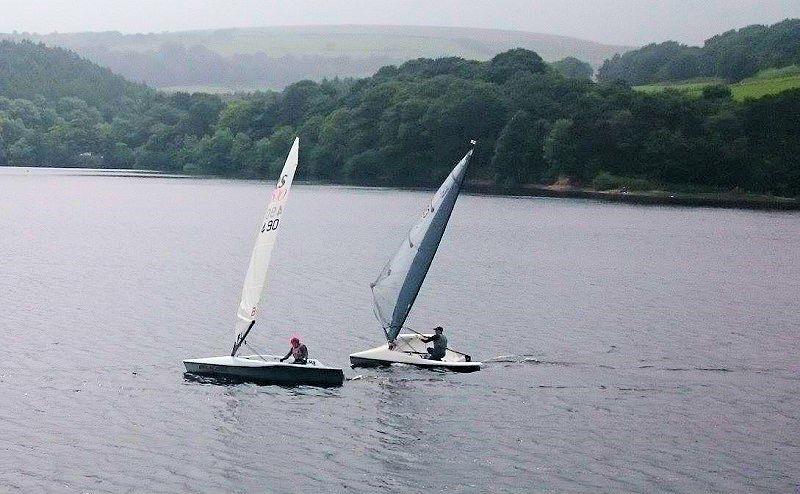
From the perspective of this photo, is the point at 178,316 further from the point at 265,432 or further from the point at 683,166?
the point at 683,166

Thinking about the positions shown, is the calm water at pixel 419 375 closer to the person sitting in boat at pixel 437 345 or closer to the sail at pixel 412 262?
the person sitting in boat at pixel 437 345

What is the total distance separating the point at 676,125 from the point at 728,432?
154477mm

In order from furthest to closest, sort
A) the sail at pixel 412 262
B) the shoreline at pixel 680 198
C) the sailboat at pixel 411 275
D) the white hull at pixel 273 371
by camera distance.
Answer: the shoreline at pixel 680 198 → the sail at pixel 412 262 → the sailboat at pixel 411 275 → the white hull at pixel 273 371

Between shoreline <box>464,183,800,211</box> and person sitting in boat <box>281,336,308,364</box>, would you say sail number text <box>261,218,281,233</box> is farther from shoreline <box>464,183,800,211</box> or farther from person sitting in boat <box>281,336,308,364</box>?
shoreline <box>464,183,800,211</box>

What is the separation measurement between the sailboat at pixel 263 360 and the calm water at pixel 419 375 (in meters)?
0.70

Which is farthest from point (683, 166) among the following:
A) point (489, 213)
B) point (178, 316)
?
point (178, 316)

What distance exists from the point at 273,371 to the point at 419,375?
6.46 metres

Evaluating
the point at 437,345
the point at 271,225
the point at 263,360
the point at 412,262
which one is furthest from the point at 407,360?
the point at 271,225

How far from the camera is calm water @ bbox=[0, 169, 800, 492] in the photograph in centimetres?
3666

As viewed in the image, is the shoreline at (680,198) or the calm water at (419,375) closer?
the calm water at (419,375)

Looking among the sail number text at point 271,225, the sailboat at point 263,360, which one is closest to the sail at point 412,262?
the sailboat at point 263,360

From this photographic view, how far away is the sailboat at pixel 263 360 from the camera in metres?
45.5

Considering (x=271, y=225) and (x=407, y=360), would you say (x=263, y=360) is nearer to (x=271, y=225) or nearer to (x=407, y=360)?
(x=271, y=225)

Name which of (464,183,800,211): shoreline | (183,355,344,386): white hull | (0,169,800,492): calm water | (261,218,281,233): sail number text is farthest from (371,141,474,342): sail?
(464,183,800,211): shoreline
